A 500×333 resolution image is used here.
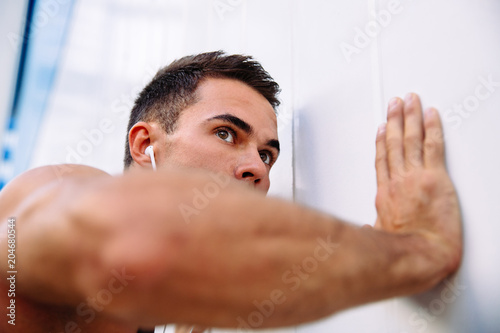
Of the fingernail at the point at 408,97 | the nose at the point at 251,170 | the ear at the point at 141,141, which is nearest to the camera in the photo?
the fingernail at the point at 408,97

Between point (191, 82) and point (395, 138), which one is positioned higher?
point (191, 82)

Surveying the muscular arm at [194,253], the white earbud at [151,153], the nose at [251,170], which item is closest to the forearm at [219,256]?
the muscular arm at [194,253]

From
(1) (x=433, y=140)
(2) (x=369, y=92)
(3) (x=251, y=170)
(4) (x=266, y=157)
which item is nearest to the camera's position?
(1) (x=433, y=140)

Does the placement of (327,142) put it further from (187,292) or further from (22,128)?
(22,128)

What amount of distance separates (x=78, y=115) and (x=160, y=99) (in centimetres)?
169

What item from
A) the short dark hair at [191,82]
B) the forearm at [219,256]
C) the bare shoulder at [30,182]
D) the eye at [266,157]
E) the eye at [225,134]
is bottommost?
the forearm at [219,256]

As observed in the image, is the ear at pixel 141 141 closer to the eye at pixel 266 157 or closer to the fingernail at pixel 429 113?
the eye at pixel 266 157

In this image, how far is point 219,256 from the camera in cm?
35

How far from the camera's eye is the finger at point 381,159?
2.12 ft

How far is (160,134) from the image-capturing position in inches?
39.3

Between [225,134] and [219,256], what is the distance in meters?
0.60

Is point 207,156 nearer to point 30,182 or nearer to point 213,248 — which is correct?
point 30,182

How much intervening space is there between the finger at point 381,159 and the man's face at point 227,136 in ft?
0.93

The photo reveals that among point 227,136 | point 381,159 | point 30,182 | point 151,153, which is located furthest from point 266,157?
point 30,182
